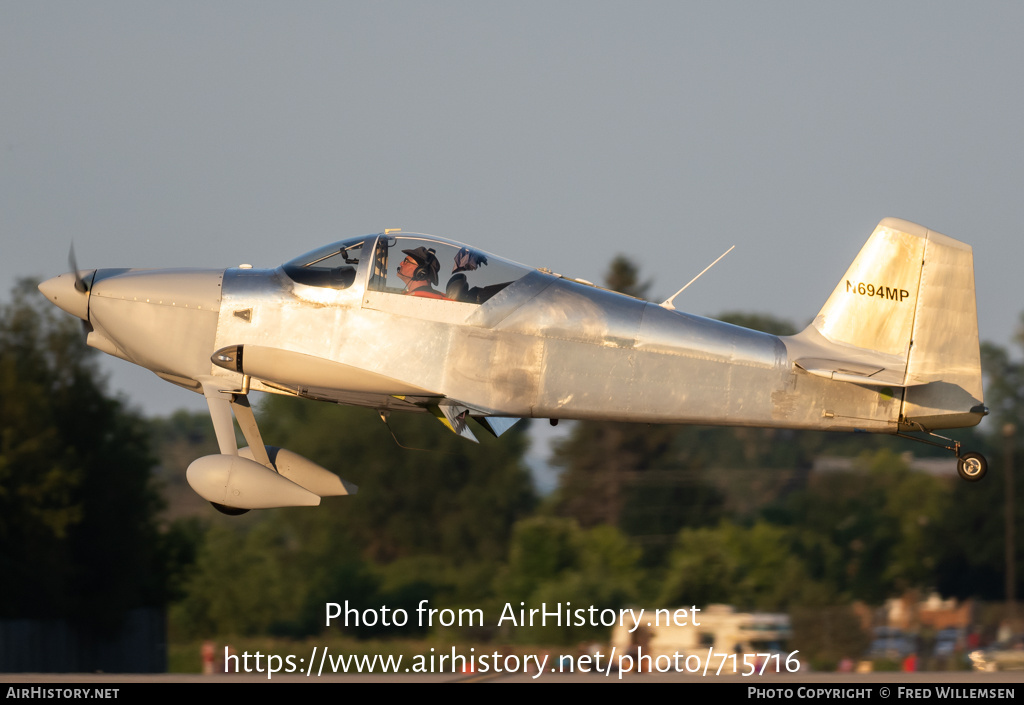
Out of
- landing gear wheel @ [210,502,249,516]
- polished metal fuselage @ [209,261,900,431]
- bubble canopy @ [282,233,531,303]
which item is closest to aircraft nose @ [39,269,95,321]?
polished metal fuselage @ [209,261,900,431]

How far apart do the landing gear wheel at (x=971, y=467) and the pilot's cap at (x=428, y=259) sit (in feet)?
16.4

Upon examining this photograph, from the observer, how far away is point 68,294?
37.9 feet

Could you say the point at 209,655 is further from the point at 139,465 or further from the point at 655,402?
the point at 655,402

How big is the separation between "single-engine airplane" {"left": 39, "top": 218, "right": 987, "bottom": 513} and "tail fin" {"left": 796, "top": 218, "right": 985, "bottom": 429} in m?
0.01

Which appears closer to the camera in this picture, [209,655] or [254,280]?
[254,280]

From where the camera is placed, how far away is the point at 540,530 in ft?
113

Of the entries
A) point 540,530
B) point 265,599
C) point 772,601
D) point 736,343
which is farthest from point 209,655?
point 736,343

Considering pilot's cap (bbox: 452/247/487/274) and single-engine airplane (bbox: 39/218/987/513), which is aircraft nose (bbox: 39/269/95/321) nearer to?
single-engine airplane (bbox: 39/218/987/513)

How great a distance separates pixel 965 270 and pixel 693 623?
18985 mm

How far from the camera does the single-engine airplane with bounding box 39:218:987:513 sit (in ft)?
32.9

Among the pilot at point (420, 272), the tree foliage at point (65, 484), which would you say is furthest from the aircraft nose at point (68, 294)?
the tree foliage at point (65, 484)

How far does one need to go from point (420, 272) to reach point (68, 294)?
376cm

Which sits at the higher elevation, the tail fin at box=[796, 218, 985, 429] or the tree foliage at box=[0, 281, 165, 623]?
the tail fin at box=[796, 218, 985, 429]

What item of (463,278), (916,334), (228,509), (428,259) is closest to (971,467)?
(916,334)
